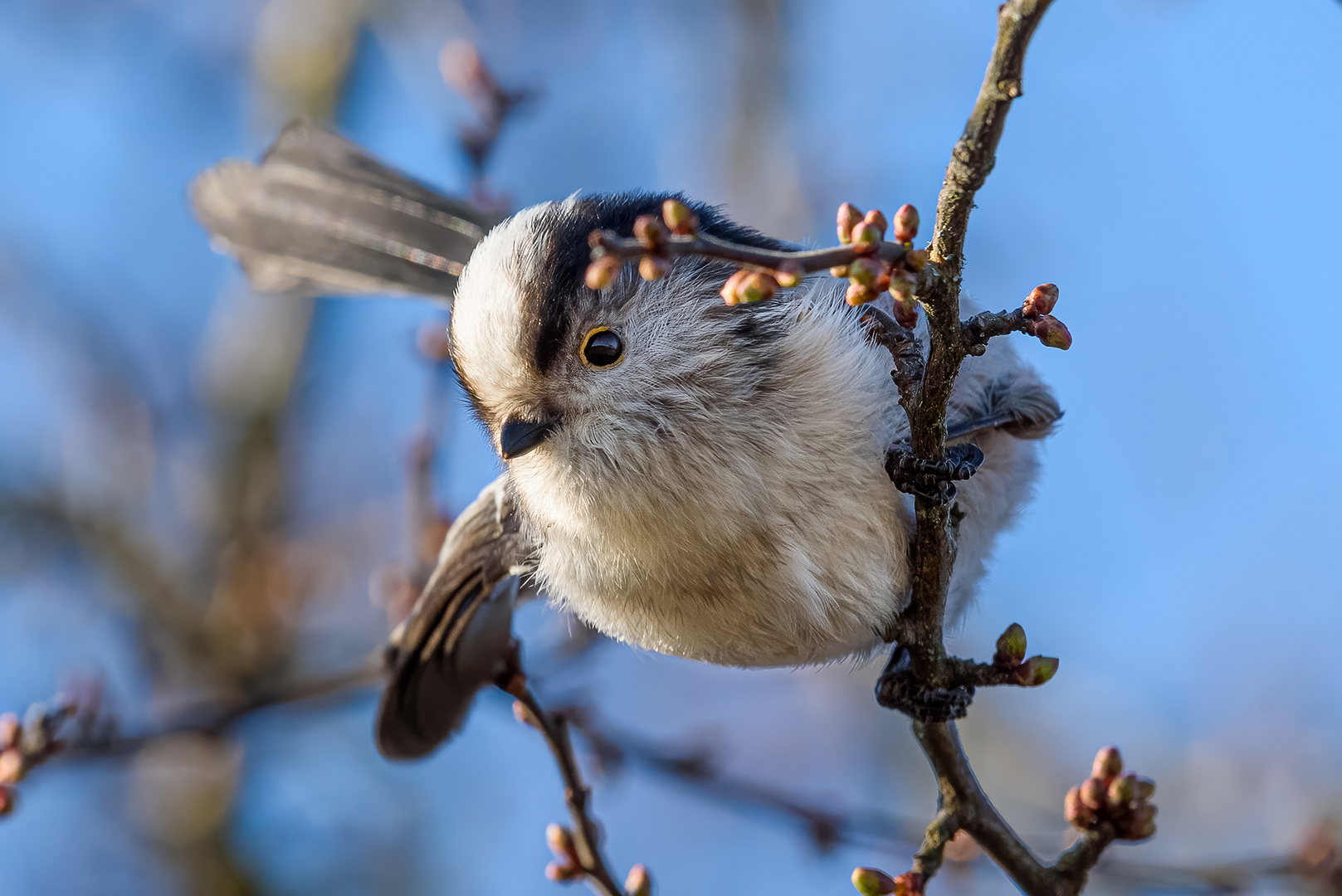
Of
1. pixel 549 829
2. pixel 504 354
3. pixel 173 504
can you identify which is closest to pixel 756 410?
pixel 504 354

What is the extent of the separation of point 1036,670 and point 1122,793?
11.6 inches

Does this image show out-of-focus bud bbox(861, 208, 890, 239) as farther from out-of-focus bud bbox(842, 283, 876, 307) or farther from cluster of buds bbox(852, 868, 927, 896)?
cluster of buds bbox(852, 868, 927, 896)

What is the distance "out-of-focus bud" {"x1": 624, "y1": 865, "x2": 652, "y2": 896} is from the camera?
1.75 meters

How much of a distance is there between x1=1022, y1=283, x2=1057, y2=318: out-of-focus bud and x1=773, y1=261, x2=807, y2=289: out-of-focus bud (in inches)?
13.7

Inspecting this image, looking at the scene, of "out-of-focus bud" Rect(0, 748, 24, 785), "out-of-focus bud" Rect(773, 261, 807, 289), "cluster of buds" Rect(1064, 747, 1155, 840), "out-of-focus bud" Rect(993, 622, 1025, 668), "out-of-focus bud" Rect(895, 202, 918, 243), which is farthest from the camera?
"out-of-focus bud" Rect(0, 748, 24, 785)

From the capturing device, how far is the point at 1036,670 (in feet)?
5.15

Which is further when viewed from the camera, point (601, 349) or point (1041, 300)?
point (601, 349)

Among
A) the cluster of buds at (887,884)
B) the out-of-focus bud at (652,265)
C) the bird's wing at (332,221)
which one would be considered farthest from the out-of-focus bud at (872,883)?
the bird's wing at (332,221)

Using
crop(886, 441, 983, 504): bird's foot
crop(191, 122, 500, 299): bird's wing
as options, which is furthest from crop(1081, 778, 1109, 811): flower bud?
crop(191, 122, 500, 299): bird's wing

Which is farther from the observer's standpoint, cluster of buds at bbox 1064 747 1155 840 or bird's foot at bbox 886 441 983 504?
cluster of buds at bbox 1064 747 1155 840

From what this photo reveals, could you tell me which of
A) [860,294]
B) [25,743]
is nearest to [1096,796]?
[860,294]

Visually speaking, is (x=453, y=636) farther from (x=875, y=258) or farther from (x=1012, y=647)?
(x=875, y=258)

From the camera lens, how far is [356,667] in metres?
2.43

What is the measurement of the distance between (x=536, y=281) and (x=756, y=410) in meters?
0.45
